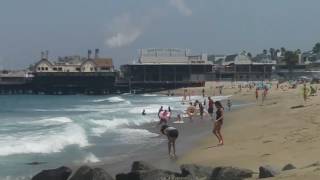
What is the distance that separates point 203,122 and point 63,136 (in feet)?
32.0

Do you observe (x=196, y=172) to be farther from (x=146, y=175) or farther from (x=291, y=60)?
(x=291, y=60)

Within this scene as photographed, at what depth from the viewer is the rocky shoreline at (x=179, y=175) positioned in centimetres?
1023

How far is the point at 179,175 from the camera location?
37.5ft

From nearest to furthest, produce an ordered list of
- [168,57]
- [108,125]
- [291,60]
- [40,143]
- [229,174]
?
[229,174], [40,143], [108,125], [168,57], [291,60]

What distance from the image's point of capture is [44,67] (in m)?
138

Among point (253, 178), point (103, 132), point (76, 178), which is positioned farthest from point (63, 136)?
point (253, 178)

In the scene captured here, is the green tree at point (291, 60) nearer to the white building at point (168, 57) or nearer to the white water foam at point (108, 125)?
the white building at point (168, 57)

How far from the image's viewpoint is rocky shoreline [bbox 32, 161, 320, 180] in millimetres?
10227

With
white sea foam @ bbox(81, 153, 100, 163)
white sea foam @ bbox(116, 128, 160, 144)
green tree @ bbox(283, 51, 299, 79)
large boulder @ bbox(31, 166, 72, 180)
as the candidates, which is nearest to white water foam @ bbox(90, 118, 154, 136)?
white sea foam @ bbox(116, 128, 160, 144)

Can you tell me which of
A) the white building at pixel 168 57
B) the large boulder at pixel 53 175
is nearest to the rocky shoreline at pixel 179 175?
the large boulder at pixel 53 175

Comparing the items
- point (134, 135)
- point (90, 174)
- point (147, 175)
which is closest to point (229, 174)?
point (147, 175)

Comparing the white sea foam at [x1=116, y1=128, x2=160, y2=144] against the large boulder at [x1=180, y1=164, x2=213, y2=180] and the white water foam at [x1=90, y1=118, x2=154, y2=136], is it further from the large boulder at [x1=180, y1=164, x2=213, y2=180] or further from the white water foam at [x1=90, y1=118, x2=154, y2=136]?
the large boulder at [x1=180, y1=164, x2=213, y2=180]

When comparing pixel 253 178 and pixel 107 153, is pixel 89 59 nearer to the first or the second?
pixel 107 153

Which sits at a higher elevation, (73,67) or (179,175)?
(73,67)
